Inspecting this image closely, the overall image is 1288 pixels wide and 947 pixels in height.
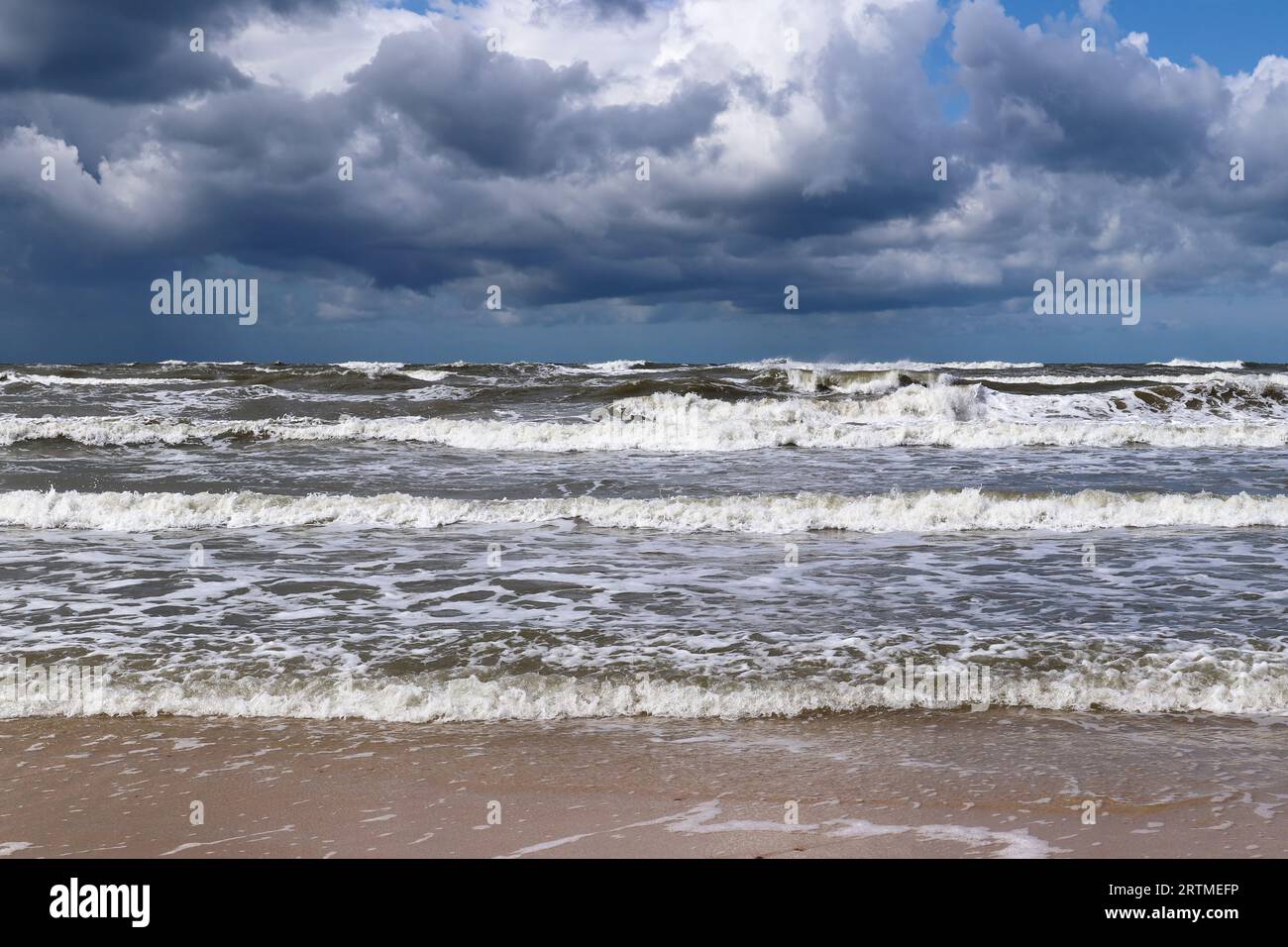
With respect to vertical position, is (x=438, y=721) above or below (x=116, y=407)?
below

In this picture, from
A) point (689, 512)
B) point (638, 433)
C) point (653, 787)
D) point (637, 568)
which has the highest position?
point (638, 433)

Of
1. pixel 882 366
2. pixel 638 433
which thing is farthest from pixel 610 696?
pixel 882 366

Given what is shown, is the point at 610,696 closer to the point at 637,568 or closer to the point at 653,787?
the point at 653,787

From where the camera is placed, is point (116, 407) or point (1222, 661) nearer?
point (1222, 661)

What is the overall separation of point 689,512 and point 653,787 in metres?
7.23

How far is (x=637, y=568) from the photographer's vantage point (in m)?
8.66

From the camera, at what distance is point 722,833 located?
3.57 m

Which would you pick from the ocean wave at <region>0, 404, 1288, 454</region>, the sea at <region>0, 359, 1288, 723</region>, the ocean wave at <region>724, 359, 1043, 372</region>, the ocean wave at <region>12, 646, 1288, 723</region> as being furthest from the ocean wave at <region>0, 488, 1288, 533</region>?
the ocean wave at <region>724, 359, 1043, 372</region>

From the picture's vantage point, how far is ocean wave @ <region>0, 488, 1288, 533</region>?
10.9 metres

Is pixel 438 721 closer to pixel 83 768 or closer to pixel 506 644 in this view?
pixel 506 644

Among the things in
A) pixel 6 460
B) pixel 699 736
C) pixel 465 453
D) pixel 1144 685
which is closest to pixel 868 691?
pixel 699 736

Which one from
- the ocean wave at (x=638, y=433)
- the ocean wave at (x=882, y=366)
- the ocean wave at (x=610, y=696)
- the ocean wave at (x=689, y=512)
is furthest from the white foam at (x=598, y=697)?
the ocean wave at (x=882, y=366)
